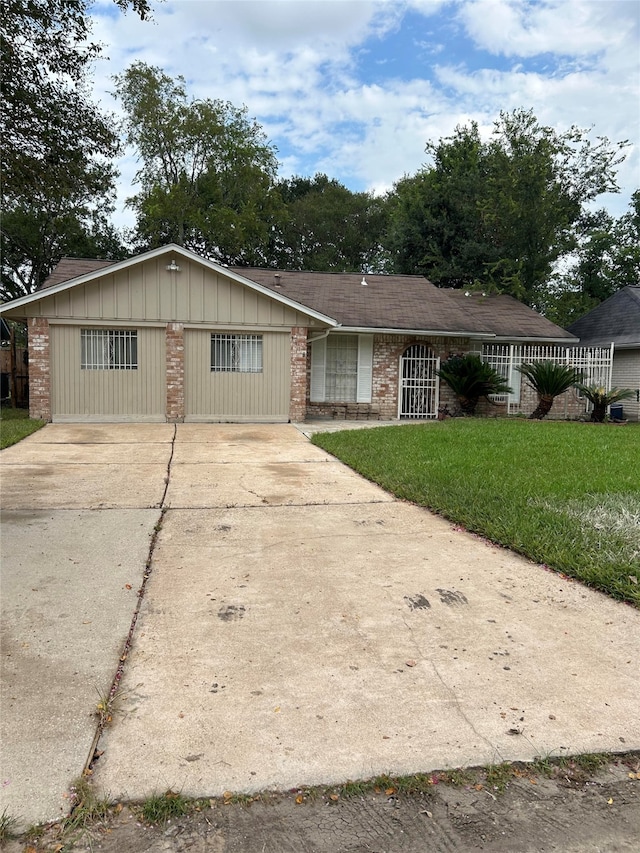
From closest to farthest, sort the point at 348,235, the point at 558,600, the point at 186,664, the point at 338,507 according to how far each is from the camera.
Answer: the point at 186,664
the point at 558,600
the point at 338,507
the point at 348,235

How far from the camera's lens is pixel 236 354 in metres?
14.4

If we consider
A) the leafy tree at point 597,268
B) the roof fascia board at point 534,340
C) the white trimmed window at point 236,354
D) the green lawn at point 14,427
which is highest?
the leafy tree at point 597,268

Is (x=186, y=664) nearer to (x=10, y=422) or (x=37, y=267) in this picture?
(x=10, y=422)

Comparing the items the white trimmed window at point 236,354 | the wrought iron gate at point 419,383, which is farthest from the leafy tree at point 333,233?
the white trimmed window at point 236,354

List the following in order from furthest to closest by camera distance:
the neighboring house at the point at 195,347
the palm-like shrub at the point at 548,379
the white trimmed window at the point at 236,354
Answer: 1. the palm-like shrub at the point at 548,379
2. the white trimmed window at the point at 236,354
3. the neighboring house at the point at 195,347

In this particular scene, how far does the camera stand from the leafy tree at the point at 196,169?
2891 cm

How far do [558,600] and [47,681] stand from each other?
293 centimetres

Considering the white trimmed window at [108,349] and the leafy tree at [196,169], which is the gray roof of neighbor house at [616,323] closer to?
the white trimmed window at [108,349]

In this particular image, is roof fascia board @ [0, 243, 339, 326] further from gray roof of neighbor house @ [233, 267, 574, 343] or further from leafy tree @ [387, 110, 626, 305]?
leafy tree @ [387, 110, 626, 305]

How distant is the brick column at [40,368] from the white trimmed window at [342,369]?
653 centimetres

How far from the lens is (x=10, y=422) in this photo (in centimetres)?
1278

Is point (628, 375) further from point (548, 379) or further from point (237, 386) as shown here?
point (237, 386)

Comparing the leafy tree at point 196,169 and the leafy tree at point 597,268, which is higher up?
the leafy tree at point 196,169

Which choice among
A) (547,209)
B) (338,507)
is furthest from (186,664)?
(547,209)
